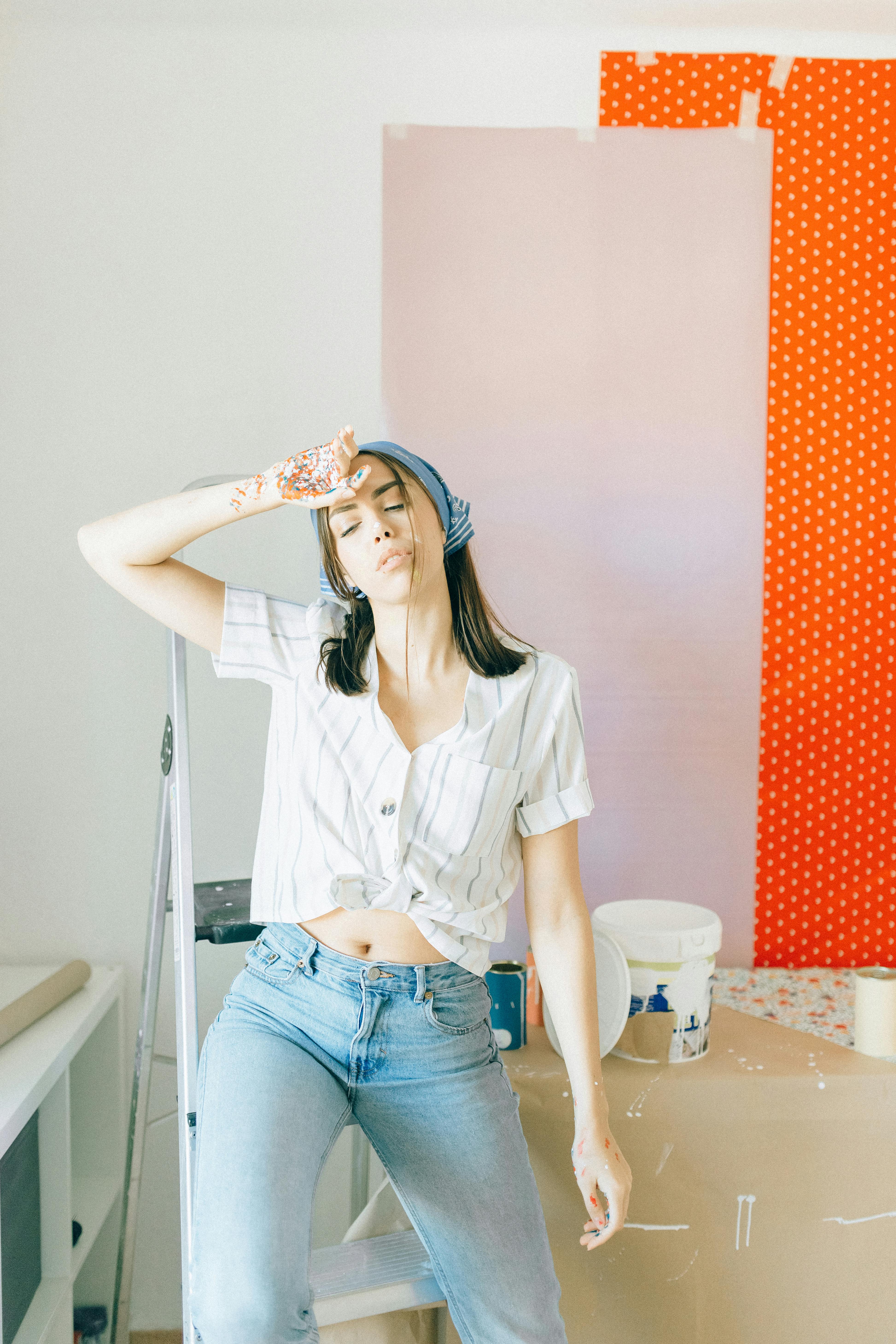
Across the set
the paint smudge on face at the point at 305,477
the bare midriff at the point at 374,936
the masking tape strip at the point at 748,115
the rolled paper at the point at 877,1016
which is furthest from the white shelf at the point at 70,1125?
the masking tape strip at the point at 748,115

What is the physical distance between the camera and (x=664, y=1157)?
1443 millimetres

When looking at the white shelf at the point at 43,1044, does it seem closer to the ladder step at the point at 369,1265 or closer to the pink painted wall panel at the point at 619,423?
the ladder step at the point at 369,1265

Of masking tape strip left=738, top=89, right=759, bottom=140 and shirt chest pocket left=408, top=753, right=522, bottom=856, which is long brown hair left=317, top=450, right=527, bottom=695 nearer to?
shirt chest pocket left=408, top=753, right=522, bottom=856

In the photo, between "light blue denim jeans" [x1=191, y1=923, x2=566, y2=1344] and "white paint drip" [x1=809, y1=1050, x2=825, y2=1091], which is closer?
"light blue denim jeans" [x1=191, y1=923, x2=566, y2=1344]

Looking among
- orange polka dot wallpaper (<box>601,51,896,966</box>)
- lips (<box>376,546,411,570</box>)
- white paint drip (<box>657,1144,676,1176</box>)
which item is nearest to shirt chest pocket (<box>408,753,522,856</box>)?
lips (<box>376,546,411,570</box>)

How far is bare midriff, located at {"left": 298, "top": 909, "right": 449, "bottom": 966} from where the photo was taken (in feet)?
3.92

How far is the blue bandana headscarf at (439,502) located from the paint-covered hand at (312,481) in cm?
8

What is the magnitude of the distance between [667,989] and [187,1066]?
2.27ft

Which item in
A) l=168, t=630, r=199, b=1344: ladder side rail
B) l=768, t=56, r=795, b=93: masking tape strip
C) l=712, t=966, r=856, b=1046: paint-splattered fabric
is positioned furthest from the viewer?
l=768, t=56, r=795, b=93: masking tape strip

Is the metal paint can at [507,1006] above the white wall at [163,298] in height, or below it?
below

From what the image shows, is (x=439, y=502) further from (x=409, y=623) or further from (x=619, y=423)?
(x=619, y=423)

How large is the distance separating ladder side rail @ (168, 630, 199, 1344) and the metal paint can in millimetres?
466

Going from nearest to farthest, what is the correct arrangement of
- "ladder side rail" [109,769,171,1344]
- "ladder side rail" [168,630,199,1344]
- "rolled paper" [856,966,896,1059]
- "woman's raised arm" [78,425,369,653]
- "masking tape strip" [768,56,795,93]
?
"woman's raised arm" [78,425,369,653]
"ladder side rail" [168,630,199,1344]
"ladder side rail" [109,769,171,1344]
"rolled paper" [856,966,896,1059]
"masking tape strip" [768,56,795,93]

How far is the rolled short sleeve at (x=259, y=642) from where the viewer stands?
1.26 meters
